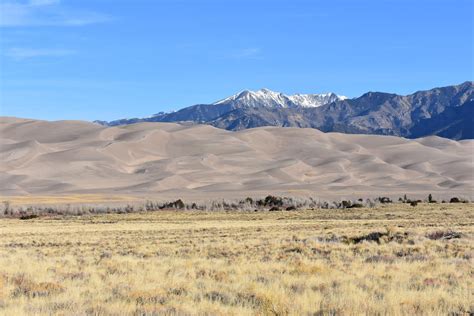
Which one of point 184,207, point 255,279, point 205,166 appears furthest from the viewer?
point 205,166

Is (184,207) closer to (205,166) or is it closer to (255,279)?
(255,279)

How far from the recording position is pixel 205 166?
522ft

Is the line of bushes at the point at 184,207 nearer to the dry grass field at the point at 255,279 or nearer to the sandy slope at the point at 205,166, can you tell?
the sandy slope at the point at 205,166

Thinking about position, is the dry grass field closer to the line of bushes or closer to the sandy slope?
the line of bushes

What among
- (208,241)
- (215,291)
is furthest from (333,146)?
(215,291)

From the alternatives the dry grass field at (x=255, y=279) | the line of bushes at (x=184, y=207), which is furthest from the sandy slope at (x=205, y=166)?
the dry grass field at (x=255, y=279)

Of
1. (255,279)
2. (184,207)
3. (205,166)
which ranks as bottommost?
(255,279)

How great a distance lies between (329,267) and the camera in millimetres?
17141

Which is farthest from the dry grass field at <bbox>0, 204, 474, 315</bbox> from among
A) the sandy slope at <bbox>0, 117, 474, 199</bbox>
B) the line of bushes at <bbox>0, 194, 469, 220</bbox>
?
the sandy slope at <bbox>0, 117, 474, 199</bbox>

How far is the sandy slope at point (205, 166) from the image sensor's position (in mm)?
129750

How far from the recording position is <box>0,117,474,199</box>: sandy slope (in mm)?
129750

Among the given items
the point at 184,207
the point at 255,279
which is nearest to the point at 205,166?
the point at 184,207

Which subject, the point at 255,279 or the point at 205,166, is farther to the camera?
the point at 205,166

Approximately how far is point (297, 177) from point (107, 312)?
461 feet
